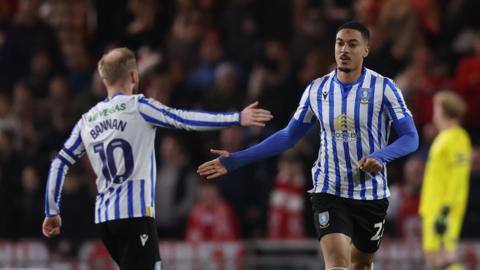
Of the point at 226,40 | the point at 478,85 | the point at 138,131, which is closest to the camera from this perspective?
the point at 138,131

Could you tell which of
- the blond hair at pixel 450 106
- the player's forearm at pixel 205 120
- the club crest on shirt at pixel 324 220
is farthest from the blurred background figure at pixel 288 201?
the player's forearm at pixel 205 120

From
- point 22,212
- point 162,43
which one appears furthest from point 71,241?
point 162,43

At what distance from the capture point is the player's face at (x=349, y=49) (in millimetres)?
8844

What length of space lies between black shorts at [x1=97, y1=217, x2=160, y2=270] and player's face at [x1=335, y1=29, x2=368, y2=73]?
5.87 feet

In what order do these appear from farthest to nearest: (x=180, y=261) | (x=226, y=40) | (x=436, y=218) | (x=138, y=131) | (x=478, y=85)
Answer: (x=226, y=40) < (x=478, y=85) < (x=180, y=261) < (x=436, y=218) < (x=138, y=131)

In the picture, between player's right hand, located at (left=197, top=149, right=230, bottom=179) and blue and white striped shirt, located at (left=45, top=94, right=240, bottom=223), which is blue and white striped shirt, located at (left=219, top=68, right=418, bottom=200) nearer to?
player's right hand, located at (left=197, top=149, right=230, bottom=179)

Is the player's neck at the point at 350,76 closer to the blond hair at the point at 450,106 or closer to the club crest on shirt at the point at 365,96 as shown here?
the club crest on shirt at the point at 365,96

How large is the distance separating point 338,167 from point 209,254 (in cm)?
553

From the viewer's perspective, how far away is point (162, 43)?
1691cm

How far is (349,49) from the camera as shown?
8.85 metres

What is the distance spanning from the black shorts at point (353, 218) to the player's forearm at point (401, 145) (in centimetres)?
57

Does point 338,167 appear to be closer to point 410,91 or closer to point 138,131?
point 138,131

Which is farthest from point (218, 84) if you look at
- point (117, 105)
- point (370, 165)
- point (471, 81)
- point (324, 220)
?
point (370, 165)

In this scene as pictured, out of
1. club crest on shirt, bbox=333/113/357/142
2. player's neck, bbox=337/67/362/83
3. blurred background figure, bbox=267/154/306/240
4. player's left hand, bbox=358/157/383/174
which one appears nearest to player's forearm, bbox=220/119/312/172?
club crest on shirt, bbox=333/113/357/142
